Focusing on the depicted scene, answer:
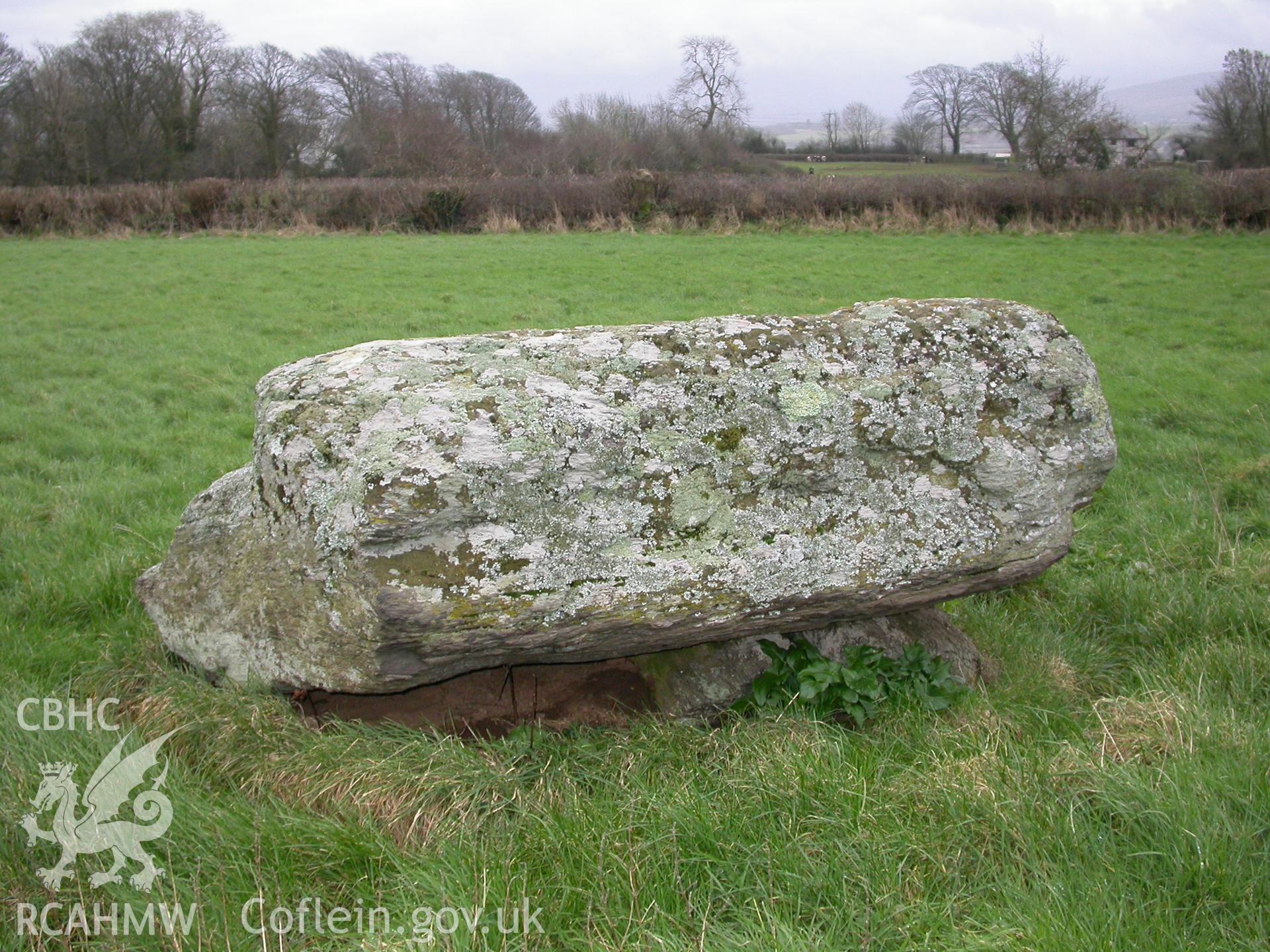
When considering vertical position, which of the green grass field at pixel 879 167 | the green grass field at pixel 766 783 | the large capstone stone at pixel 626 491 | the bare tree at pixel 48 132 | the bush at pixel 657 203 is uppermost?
the bare tree at pixel 48 132

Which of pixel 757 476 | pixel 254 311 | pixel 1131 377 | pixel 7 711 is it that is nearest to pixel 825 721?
pixel 757 476

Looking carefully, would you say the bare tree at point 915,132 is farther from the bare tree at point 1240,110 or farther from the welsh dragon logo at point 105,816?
the welsh dragon logo at point 105,816

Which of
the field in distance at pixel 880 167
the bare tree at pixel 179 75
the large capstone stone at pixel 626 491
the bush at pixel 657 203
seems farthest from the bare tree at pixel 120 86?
the large capstone stone at pixel 626 491

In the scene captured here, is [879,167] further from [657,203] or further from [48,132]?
[48,132]

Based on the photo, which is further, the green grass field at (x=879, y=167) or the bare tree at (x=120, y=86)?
the bare tree at (x=120, y=86)

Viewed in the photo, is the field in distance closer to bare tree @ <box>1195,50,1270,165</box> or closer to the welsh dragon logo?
bare tree @ <box>1195,50,1270,165</box>

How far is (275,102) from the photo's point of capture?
43.8 m

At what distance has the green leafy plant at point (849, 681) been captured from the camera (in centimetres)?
342

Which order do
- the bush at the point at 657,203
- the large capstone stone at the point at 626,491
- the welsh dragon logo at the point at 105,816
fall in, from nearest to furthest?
1. the welsh dragon logo at the point at 105,816
2. the large capstone stone at the point at 626,491
3. the bush at the point at 657,203

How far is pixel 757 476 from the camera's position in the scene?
337cm

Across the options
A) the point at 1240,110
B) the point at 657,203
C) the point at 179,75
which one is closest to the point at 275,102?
the point at 179,75

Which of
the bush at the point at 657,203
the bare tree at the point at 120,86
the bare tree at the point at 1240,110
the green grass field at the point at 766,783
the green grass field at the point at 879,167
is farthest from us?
the bare tree at the point at 120,86

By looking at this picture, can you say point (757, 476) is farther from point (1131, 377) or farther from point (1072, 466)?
point (1131, 377)

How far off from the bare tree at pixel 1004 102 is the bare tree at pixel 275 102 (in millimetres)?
31363
